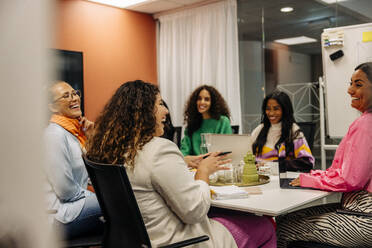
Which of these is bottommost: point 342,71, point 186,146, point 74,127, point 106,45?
point 186,146

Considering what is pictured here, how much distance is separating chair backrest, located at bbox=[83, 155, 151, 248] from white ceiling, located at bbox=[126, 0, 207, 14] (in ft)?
12.5

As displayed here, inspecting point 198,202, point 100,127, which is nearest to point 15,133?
point 198,202

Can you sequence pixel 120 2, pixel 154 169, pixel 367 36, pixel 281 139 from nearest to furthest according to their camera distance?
pixel 154 169 → pixel 281 139 → pixel 367 36 → pixel 120 2

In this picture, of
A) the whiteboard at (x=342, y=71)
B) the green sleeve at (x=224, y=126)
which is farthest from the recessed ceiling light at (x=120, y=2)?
the whiteboard at (x=342, y=71)

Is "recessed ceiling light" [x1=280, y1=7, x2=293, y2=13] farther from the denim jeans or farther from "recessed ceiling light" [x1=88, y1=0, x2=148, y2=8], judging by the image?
the denim jeans

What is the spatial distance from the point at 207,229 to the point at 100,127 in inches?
24.3

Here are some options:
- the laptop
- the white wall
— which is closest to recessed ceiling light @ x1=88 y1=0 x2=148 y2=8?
the laptop

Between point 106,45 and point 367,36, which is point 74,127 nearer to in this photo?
point 367,36

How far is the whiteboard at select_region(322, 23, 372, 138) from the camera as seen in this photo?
10.6 feet

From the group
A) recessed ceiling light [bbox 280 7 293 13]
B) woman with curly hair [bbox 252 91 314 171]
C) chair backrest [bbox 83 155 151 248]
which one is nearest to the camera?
chair backrest [bbox 83 155 151 248]

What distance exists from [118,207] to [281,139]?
1637 mm

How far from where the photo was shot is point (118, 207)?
1.33m

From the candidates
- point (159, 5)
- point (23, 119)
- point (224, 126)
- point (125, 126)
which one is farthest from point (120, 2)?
point (23, 119)

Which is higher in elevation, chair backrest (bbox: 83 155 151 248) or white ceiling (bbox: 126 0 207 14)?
white ceiling (bbox: 126 0 207 14)
